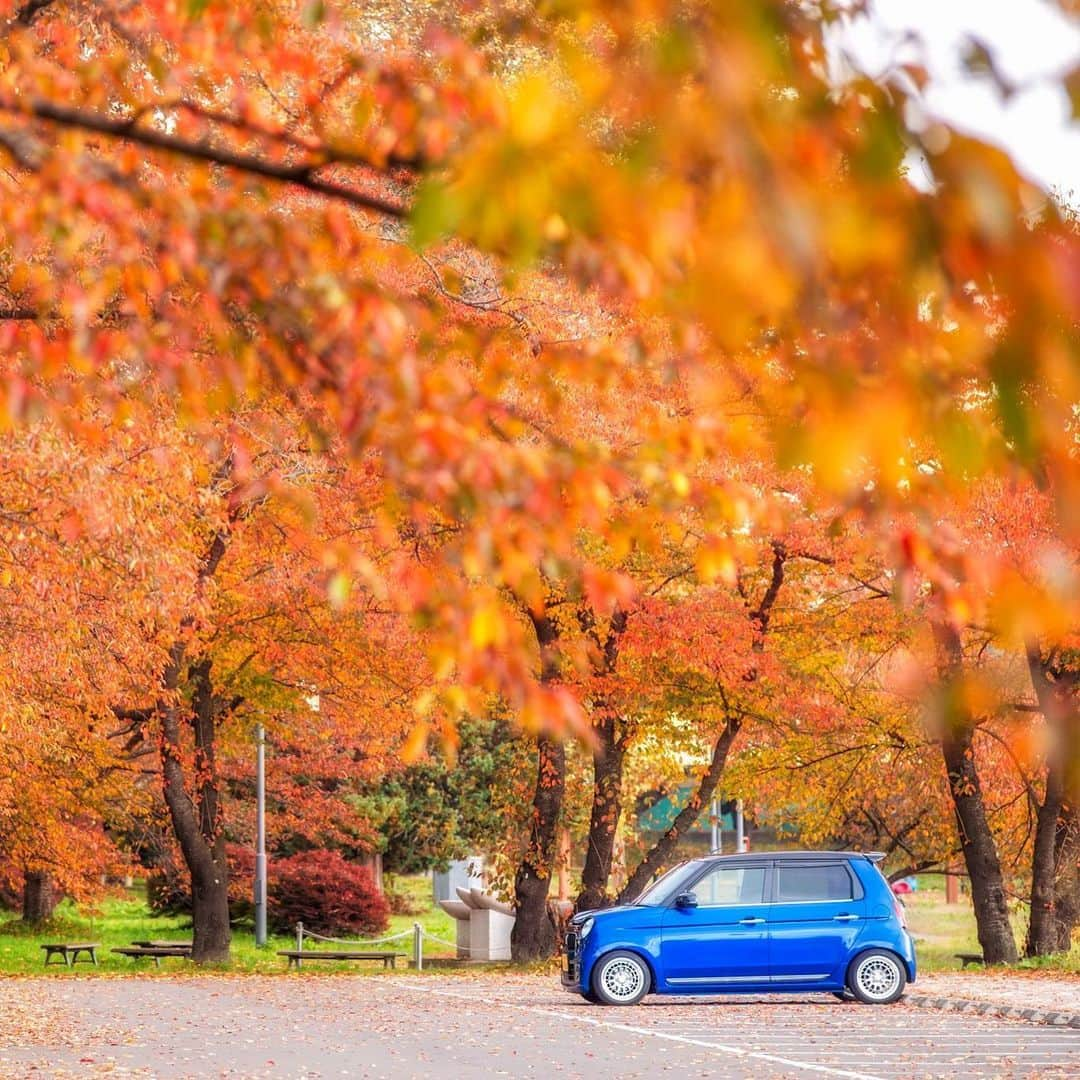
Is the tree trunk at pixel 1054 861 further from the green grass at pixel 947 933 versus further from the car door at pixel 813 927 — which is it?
the car door at pixel 813 927

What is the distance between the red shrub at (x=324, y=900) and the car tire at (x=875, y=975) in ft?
79.8

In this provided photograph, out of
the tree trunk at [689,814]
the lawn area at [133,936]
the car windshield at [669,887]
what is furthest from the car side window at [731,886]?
the lawn area at [133,936]

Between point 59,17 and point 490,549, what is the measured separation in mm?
9525

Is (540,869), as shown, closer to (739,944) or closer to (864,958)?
(739,944)

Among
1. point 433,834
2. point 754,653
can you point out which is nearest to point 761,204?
point 754,653

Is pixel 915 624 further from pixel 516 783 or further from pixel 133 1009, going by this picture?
pixel 133 1009

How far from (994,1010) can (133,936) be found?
30756 millimetres

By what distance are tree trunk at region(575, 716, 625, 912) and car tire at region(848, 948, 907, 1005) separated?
940cm

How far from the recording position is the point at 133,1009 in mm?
20547

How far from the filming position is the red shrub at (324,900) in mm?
43250

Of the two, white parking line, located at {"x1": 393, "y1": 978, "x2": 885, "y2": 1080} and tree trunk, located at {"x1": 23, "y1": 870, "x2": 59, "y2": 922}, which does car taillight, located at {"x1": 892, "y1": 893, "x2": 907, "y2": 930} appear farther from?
tree trunk, located at {"x1": 23, "y1": 870, "x2": 59, "y2": 922}

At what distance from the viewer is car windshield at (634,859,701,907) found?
20906 mm

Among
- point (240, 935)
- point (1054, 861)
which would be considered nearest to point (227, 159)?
point (1054, 861)

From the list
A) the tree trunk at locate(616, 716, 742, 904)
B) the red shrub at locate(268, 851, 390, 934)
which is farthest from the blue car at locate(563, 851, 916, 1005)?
the red shrub at locate(268, 851, 390, 934)
